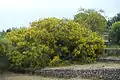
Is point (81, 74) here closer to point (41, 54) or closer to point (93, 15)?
point (41, 54)

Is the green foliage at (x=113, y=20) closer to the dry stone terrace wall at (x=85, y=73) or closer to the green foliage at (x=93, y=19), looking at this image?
the green foliage at (x=93, y=19)

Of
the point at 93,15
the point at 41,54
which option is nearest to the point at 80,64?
the point at 41,54

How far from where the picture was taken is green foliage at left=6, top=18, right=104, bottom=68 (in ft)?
60.5

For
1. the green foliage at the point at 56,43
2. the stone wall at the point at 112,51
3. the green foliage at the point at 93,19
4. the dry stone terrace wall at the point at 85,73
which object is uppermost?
the green foliage at the point at 93,19

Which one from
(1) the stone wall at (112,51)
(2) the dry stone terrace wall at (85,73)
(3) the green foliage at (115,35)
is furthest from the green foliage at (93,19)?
(2) the dry stone terrace wall at (85,73)

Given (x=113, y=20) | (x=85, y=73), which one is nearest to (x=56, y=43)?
(x=85, y=73)

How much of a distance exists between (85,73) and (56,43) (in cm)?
395

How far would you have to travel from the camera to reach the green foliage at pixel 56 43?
18.5m

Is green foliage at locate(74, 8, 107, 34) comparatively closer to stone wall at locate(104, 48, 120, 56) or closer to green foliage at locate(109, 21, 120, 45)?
green foliage at locate(109, 21, 120, 45)

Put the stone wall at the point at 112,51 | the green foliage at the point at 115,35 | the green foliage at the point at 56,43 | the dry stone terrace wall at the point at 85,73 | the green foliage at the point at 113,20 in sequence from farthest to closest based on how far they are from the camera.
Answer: the green foliage at the point at 113,20
the green foliage at the point at 115,35
the stone wall at the point at 112,51
the green foliage at the point at 56,43
the dry stone terrace wall at the point at 85,73

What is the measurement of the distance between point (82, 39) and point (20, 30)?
403cm

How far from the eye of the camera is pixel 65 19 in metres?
19.7

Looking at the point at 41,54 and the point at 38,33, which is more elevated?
the point at 38,33

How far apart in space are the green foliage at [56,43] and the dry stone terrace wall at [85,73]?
146 centimetres
